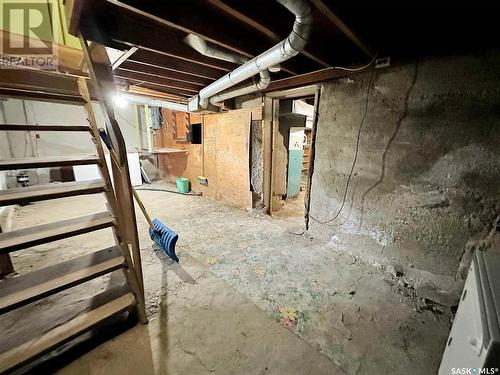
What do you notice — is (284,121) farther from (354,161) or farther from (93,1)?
(93,1)

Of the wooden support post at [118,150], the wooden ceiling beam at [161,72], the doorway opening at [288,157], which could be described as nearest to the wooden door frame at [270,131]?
the doorway opening at [288,157]

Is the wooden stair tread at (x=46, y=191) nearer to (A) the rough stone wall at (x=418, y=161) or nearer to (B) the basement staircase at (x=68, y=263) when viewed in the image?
(B) the basement staircase at (x=68, y=263)

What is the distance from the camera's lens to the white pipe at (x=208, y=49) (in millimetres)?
1851

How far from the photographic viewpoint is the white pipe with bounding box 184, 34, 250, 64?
1851mm

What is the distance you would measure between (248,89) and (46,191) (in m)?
2.46

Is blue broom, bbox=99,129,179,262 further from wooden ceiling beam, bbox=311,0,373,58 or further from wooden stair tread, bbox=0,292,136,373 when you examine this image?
wooden ceiling beam, bbox=311,0,373,58

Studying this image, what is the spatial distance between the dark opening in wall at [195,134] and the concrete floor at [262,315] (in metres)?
2.68

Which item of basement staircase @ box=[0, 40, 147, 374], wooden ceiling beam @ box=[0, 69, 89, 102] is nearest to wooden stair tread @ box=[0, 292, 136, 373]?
basement staircase @ box=[0, 40, 147, 374]

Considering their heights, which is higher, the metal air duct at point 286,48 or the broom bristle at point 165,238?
the metal air duct at point 286,48

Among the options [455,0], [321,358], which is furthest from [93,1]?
[321,358]

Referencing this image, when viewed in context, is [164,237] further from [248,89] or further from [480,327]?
[480,327]

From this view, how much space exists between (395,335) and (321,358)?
1.98 feet

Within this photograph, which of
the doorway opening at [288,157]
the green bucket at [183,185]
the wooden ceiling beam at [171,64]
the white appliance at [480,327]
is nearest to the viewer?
the white appliance at [480,327]

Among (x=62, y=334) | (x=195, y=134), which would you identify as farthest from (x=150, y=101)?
(x=62, y=334)
